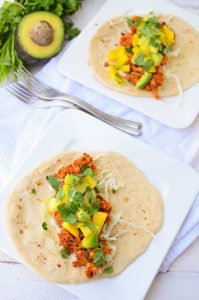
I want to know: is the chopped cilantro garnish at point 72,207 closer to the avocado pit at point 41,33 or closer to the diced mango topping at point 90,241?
the diced mango topping at point 90,241

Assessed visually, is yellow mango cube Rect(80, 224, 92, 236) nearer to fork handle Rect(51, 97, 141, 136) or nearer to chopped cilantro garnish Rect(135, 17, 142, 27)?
fork handle Rect(51, 97, 141, 136)

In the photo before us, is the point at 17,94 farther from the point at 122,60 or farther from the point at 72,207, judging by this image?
the point at 72,207

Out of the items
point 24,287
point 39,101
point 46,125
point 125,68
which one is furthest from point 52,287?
point 125,68

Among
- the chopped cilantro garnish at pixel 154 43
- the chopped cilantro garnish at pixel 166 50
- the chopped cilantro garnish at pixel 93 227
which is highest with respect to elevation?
the chopped cilantro garnish at pixel 154 43

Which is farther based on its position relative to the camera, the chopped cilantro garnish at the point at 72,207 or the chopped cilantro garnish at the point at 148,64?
the chopped cilantro garnish at the point at 148,64

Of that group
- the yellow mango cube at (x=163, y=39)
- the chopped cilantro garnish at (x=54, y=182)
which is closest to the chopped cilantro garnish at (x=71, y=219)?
the chopped cilantro garnish at (x=54, y=182)

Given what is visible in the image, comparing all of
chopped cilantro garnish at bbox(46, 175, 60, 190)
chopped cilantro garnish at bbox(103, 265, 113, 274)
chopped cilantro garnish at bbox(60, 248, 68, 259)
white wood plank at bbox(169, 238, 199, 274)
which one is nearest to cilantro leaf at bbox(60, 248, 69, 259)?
chopped cilantro garnish at bbox(60, 248, 68, 259)

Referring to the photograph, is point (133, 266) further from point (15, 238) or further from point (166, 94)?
point (166, 94)
